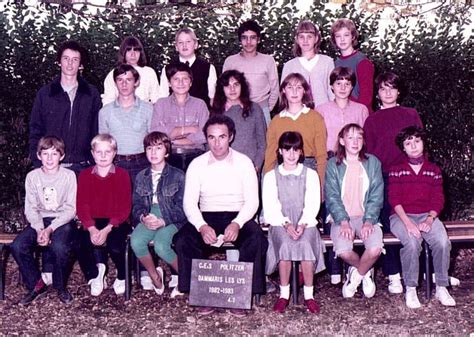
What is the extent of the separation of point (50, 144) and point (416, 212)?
3151 mm

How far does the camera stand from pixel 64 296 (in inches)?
247

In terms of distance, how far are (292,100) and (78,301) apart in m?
2.54

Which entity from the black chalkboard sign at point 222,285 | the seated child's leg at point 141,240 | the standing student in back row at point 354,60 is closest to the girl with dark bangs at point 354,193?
the standing student in back row at point 354,60

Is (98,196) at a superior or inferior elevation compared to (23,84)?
inferior

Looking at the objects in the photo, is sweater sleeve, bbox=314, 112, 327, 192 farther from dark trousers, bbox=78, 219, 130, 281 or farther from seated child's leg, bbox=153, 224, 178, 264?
dark trousers, bbox=78, 219, 130, 281

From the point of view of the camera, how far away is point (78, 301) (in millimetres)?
6340

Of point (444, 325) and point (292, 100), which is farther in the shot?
point (292, 100)

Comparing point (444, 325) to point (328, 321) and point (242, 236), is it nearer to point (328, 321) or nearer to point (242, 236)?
point (328, 321)

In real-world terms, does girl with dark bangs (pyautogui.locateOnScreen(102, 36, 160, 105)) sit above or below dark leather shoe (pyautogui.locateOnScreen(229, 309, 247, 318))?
above

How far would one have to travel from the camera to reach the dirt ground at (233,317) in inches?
219

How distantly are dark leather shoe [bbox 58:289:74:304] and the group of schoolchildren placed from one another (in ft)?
0.03

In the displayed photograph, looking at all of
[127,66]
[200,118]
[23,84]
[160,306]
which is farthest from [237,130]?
[23,84]

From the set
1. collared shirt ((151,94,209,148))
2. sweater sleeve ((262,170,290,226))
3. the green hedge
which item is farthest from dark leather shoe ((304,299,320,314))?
the green hedge

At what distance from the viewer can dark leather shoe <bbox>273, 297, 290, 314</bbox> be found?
5.94m
